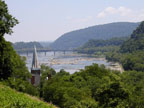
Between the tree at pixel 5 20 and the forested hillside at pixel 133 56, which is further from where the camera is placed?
the forested hillside at pixel 133 56

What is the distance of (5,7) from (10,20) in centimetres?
106

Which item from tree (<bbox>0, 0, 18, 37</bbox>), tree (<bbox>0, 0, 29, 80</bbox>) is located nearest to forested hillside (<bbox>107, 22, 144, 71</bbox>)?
tree (<bbox>0, 0, 29, 80</bbox>)

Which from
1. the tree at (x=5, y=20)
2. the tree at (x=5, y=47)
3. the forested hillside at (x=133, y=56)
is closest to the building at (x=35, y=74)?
the tree at (x=5, y=47)

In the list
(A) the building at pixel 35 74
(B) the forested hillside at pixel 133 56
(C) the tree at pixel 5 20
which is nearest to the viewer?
(C) the tree at pixel 5 20

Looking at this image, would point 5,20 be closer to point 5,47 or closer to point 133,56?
point 5,47

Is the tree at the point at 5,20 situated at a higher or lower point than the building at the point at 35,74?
higher

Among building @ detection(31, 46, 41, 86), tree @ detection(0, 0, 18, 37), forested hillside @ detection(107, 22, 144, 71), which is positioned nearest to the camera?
tree @ detection(0, 0, 18, 37)

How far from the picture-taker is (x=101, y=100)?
2577cm

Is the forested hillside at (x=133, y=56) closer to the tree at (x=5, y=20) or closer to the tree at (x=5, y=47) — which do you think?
the tree at (x=5, y=47)

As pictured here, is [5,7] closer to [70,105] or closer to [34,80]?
[70,105]

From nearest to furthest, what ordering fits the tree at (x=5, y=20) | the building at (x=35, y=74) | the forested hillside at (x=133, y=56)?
the tree at (x=5, y=20)
the building at (x=35, y=74)
the forested hillside at (x=133, y=56)

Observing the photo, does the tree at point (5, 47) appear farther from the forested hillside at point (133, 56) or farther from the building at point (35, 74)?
the forested hillside at point (133, 56)

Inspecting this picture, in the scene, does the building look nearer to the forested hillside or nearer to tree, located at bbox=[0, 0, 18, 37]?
tree, located at bbox=[0, 0, 18, 37]

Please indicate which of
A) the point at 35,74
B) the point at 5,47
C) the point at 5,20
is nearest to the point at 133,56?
the point at 35,74
